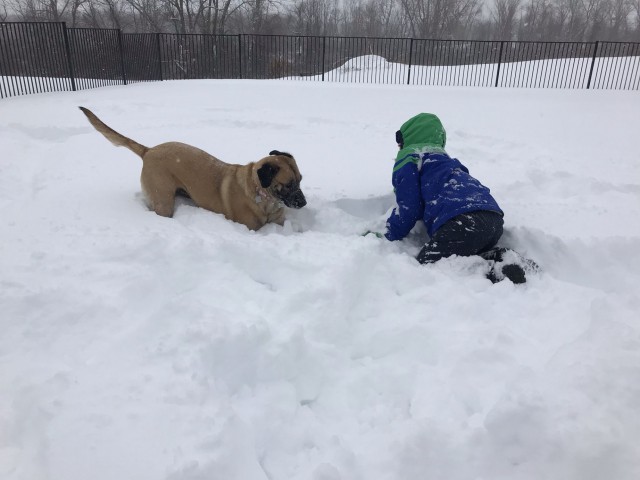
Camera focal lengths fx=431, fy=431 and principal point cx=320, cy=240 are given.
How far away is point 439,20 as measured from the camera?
137ft

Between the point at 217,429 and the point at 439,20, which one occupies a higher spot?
the point at 439,20

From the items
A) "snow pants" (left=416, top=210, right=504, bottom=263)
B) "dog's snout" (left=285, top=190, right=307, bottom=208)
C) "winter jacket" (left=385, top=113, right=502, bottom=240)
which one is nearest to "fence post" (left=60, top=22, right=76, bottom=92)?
"dog's snout" (left=285, top=190, right=307, bottom=208)

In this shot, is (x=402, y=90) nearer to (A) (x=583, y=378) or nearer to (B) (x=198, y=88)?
(B) (x=198, y=88)

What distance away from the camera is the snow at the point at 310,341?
2037 mm

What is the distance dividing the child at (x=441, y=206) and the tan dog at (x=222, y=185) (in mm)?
1065

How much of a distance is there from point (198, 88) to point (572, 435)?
1356 centimetres

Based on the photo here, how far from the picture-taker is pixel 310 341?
2801mm

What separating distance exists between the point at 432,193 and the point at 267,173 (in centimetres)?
161

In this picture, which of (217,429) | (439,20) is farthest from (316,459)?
(439,20)

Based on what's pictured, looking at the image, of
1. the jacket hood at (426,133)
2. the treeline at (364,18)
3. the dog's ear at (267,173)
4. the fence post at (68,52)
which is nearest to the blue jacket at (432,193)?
the jacket hood at (426,133)

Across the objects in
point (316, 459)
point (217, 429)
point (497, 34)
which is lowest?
point (316, 459)

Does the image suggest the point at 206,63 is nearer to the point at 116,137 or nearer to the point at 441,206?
the point at 116,137

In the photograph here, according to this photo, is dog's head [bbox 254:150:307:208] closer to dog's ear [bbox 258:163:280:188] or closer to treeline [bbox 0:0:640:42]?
dog's ear [bbox 258:163:280:188]

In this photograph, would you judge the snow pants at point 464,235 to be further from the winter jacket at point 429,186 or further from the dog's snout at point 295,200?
the dog's snout at point 295,200
